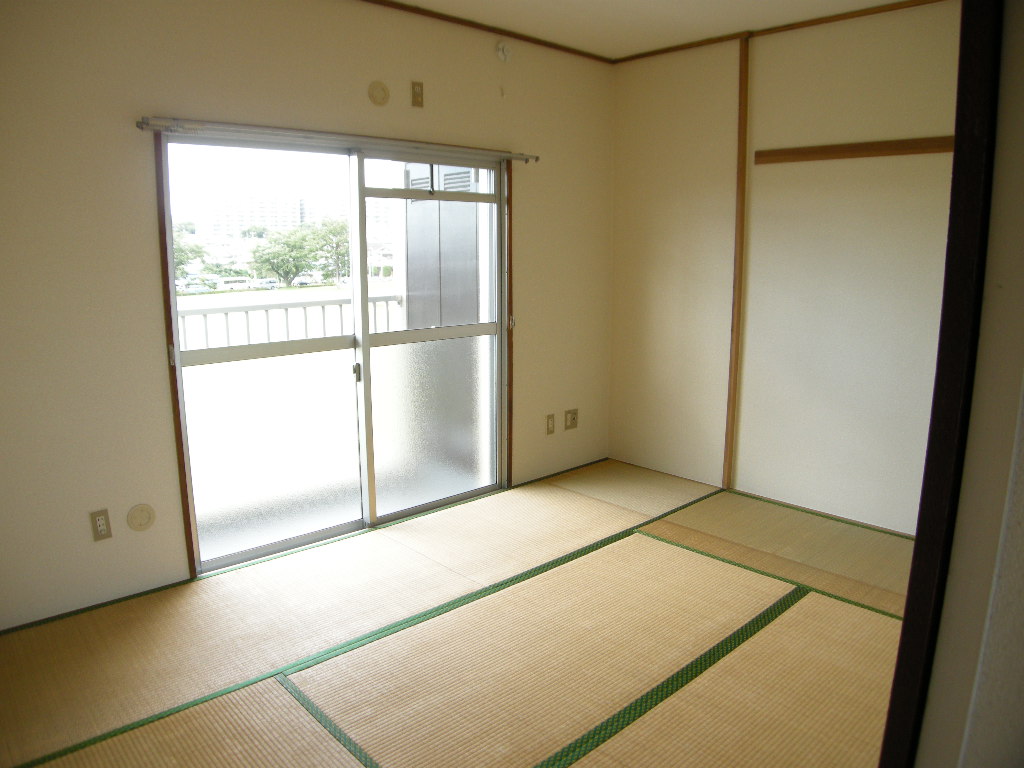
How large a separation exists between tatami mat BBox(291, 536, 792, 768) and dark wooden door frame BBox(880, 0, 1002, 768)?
4.93 feet

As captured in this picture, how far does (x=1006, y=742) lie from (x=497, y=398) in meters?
3.57

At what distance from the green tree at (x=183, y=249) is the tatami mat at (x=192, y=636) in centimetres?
138

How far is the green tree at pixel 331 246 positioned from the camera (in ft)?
11.5

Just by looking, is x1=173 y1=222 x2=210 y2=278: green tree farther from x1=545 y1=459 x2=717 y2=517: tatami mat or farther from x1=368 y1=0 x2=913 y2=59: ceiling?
x1=545 y1=459 x2=717 y2=517: tatami mat

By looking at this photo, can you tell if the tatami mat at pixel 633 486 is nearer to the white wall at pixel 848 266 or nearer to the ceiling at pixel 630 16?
the white wall at pixel 848 266

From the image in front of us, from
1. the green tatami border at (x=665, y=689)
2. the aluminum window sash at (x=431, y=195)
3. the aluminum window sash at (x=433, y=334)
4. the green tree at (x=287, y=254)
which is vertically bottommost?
the green tatami border at (x=665, y=689)

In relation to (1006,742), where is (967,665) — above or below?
above

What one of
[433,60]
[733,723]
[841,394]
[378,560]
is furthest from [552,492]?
[433,60]

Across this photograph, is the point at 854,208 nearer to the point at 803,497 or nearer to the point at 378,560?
the point at 803,497

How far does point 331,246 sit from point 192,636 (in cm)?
187

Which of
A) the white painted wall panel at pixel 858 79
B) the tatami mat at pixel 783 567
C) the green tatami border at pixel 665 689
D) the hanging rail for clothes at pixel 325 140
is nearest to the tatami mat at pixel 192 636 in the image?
the green tatami border at pixel 665 689

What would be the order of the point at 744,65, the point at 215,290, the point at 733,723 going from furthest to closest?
the point at 744,65 → the point at 215,290 → the point at 733,723

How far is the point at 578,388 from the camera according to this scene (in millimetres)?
4762

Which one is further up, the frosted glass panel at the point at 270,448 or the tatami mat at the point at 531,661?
the frosted glass panel at the point at 270,448
